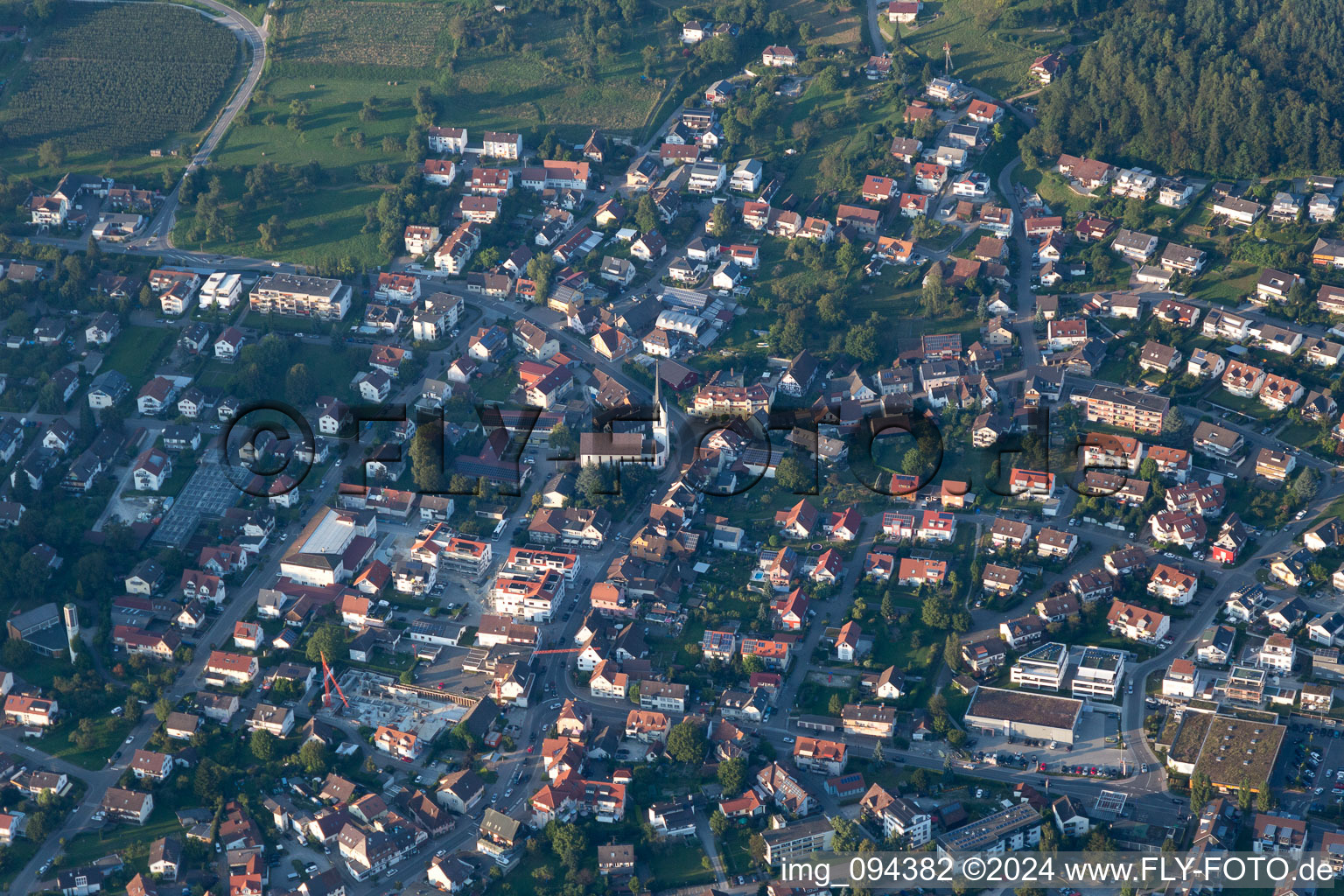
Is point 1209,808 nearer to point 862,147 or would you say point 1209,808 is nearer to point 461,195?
point 862,147

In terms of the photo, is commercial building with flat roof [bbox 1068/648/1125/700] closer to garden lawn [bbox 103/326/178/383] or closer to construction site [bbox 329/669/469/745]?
construction site [bbox 329/669/469/745]

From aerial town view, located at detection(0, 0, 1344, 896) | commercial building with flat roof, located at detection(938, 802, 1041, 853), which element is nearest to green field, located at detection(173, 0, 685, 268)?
aerial town view, located at detection(0, 0, 1344, 896)

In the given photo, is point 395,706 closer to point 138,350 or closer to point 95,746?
point 95,746

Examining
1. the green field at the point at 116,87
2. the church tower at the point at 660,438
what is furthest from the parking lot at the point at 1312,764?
the green field at the point at 116,87

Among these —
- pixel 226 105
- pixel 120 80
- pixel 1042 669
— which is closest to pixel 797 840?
pixel 1042 669

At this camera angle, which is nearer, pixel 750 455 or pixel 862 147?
pixel 750 455

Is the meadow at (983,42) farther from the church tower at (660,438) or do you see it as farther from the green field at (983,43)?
the church tower at (660,438)

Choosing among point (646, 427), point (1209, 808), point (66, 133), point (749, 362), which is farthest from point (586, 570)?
point (66, 133)
